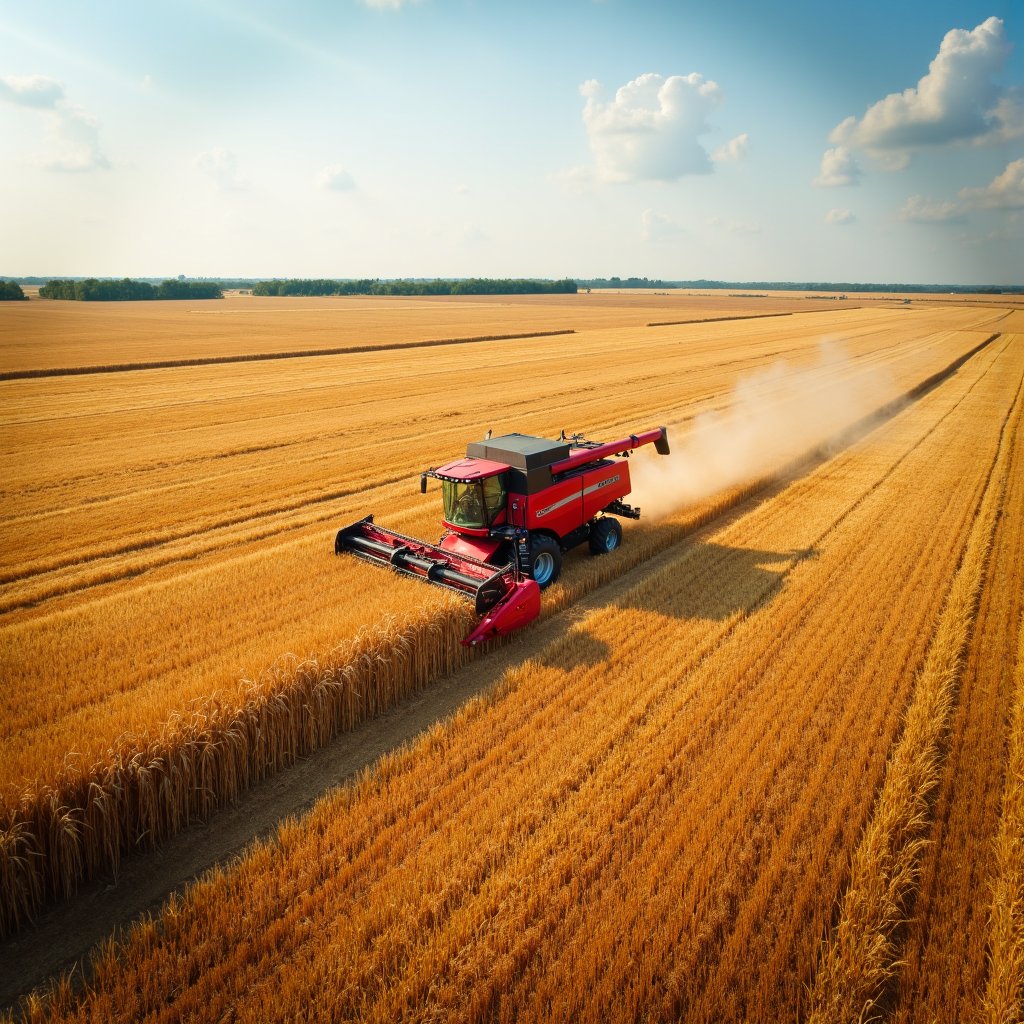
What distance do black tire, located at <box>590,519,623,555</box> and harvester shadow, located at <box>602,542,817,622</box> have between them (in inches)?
41.3

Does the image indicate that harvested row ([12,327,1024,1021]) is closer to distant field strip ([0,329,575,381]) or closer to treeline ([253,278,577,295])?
distant field strip ([0,329,575,381])

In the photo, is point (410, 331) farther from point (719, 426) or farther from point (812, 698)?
point (812, 698)

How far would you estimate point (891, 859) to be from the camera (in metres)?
5.29

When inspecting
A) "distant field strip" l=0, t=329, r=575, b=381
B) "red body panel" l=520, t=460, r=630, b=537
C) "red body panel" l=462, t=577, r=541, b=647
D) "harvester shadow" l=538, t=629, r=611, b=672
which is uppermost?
"distant field strip" l=0, t=329, r=575, b=381

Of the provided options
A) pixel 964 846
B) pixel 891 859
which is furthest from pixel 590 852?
pixel 964 846

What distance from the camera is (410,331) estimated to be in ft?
189

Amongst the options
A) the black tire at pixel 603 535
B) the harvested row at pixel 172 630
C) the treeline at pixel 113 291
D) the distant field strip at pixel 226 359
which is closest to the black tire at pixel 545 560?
the black tire at pixel 603 535

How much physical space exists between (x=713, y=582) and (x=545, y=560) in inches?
106

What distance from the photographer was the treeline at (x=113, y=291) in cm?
9969

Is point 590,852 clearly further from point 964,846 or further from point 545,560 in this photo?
point 545,560

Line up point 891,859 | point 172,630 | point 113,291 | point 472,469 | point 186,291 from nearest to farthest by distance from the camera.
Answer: point 891,859 < point 172,630 < point 472,469 < point 113,291 < point 186,291

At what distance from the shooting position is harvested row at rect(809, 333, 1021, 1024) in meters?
4.34

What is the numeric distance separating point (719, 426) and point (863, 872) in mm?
17535

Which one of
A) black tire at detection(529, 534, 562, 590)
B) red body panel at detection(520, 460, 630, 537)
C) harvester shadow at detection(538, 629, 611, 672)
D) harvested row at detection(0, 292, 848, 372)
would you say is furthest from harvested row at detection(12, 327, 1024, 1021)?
harvested row at detection(0, 292, 848, 372)
